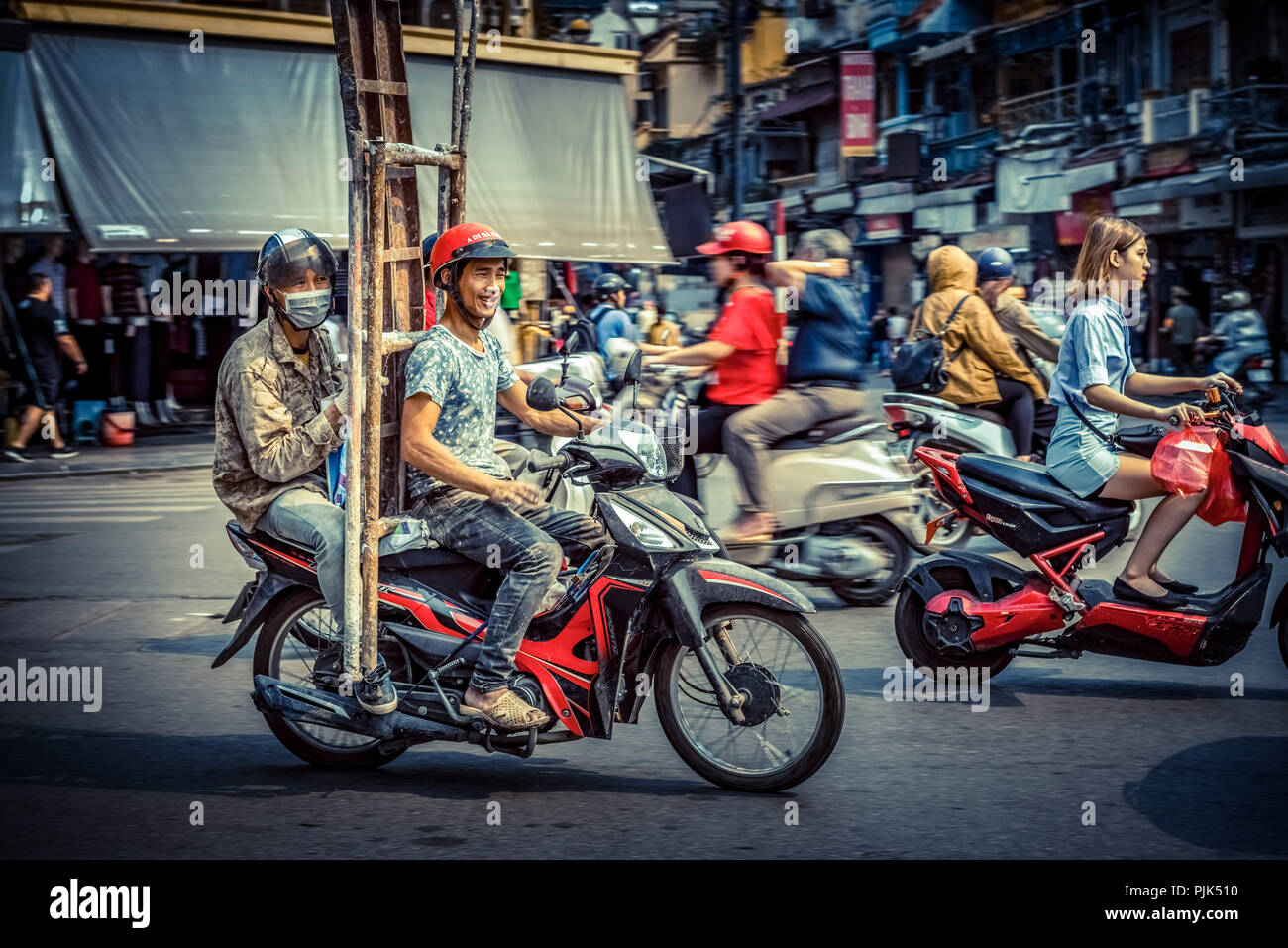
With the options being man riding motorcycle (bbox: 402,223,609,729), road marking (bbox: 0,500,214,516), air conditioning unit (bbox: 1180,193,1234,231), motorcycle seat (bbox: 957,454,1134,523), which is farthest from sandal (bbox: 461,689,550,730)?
air conditioning unit (bbox: 1180,193,1234,231)

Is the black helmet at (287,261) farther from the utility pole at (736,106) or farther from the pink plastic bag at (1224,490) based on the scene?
the utility pole at (736,106)

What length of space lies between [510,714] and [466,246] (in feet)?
4.57

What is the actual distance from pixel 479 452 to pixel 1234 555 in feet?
18.4

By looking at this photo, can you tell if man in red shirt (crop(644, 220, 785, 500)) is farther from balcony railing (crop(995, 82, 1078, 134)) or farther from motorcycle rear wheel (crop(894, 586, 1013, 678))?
balcony railing (crop(995, 82, 1078, 134))

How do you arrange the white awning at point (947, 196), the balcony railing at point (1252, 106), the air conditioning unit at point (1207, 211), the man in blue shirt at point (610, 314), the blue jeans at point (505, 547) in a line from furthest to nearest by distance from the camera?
the white awning at point (947, 196) < the air conditioning unit at point (1207, 211) < the balcony railing at point (1252, 106) < the man in blue shirt at point (610, 314) < the blue jeans at point (505, 547)

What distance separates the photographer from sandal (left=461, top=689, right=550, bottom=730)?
4.41m

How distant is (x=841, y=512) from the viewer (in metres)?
7.38

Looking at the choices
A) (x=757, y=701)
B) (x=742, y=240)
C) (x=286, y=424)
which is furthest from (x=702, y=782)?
(x=742, y=240)

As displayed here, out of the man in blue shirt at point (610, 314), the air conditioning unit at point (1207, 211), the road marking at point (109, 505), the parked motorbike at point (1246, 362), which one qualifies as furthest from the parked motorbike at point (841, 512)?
the air conditioning unit at point (1207, 211)

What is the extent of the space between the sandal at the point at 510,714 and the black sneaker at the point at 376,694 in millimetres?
255

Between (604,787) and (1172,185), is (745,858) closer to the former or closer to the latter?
(604,787)

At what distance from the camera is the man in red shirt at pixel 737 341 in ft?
24.5

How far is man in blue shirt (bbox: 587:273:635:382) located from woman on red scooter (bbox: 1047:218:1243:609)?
663cm
